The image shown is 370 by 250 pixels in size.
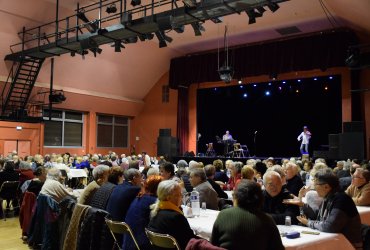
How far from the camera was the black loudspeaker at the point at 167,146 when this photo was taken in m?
17.6

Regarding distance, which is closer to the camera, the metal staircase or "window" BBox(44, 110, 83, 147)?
the metal staircase

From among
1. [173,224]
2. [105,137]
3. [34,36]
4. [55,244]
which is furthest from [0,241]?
[105,137]

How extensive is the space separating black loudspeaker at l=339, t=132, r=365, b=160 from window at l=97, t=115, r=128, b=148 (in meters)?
11.2

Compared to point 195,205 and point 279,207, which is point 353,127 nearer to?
point 279,207

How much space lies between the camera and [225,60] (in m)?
16.8

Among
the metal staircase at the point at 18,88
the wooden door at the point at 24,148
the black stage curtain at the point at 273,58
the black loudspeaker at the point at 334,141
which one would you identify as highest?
the black stage curtain at the point at 273,58

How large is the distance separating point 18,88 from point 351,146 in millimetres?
11667

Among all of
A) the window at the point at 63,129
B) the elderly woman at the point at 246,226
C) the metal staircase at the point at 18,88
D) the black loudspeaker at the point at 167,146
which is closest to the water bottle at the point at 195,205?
the elderly woman at the point at 246,226

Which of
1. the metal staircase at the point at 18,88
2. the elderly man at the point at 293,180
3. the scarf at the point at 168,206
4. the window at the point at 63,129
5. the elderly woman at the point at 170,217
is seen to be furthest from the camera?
the window at the point at 63,129

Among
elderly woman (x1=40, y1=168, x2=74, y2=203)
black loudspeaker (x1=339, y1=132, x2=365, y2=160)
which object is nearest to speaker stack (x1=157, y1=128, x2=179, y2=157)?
black loudspeaker (x1=339, y1=132, x2=365, y2=160)

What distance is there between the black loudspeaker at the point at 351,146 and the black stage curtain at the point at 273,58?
270 cm

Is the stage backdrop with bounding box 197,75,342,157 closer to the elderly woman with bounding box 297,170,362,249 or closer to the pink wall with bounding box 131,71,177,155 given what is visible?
the pink wall with bounding box 131,71,177,155

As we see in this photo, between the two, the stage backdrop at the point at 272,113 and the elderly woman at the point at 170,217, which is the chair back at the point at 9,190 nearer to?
the elderly woman at the point at 170,217

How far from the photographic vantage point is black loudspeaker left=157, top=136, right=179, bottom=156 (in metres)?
17.6
